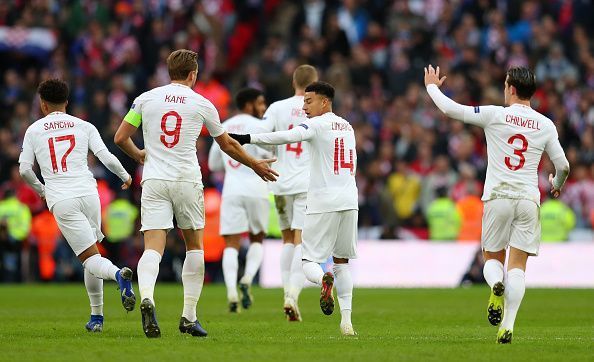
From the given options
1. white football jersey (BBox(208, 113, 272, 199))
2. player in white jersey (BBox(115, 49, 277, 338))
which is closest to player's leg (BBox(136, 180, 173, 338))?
player in white jersey (BBox(115, 49, 277, 338))

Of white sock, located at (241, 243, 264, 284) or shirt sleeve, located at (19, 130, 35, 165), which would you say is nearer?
shirt sleeve, located at (19, 130, 35, 165)

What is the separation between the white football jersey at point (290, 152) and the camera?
51.4ft

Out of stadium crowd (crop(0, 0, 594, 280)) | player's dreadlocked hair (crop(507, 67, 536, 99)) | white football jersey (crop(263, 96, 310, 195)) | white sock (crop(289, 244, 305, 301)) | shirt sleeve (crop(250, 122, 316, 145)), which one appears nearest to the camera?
player's dreadlocked hair (crop(507, 67, 536, 99))

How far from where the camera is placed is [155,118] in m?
12.0

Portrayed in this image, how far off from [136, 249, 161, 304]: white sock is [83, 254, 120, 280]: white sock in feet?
Result: 1.94

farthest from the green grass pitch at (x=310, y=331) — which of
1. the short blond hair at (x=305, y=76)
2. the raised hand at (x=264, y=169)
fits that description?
the short blond hair at (x=305, y=76)

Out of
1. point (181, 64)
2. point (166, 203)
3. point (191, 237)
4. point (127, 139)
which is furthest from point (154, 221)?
point (181, 64)

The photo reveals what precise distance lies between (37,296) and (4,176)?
23.3ft

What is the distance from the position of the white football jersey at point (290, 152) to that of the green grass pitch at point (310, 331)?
5.19 feet

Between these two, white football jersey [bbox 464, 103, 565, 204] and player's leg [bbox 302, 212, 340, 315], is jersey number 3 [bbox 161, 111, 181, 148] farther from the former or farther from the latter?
white football jersey [bbox 464, 103, 565, 204]

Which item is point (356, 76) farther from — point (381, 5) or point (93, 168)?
point (93, 168)

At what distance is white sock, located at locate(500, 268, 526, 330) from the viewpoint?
456 inches

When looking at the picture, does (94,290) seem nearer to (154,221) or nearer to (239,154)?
(154,221)

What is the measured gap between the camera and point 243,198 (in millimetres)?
17469
